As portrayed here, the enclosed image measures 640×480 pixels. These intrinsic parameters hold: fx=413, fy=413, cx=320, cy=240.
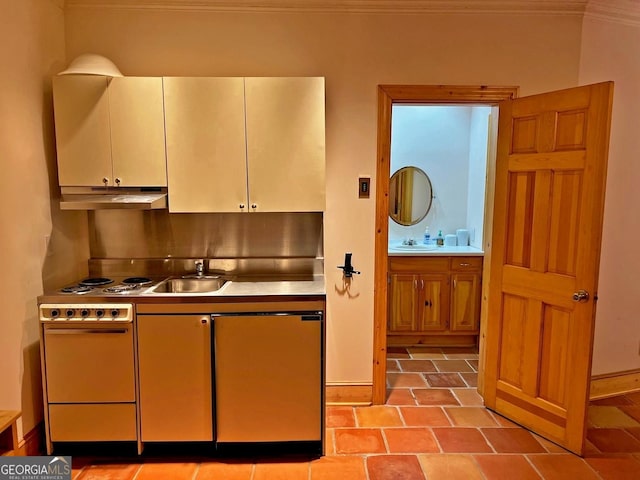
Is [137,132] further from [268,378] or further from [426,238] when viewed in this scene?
[426,238]

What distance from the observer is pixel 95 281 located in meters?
2.66

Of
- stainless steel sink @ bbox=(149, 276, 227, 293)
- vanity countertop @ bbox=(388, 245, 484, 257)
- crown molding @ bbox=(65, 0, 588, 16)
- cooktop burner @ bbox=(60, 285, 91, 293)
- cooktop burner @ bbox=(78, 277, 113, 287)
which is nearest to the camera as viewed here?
cooktop burner @ bbox=(60, 285, 91, 293)

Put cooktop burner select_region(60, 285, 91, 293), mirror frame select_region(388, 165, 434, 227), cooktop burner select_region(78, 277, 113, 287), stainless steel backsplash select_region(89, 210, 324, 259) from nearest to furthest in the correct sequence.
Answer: cooktop burner select_region(60, 285, 91, 293) → cooktop burner select_region(78, 277, 113, 287) → stainless steel backsplash select_region(89, 210, 324, 259) → mirror frame select_region(388, 165, 434, 227)

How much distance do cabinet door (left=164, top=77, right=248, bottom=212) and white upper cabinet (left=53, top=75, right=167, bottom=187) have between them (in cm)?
9

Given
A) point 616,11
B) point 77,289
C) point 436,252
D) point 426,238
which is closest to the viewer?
point 77,289

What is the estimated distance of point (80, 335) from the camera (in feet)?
7.55

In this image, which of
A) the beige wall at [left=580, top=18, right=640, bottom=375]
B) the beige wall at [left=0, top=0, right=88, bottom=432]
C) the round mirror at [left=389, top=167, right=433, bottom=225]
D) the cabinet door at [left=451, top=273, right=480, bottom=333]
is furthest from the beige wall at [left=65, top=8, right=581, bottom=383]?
the round mirror at [left=389, top=167, right=433, bottom=225]

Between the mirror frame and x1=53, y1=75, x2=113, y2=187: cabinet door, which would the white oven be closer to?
x1=53, y1=75, x2=113, y2=187: cabinet door

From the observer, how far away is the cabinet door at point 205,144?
2471 mm

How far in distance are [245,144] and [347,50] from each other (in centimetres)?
97

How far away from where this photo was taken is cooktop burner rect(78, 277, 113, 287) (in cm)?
256

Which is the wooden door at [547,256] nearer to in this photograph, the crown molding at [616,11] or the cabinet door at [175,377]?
the crown molding at [616,11]

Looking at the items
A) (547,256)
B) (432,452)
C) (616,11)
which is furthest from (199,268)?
(616,11)

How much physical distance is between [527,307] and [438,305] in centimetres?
136
